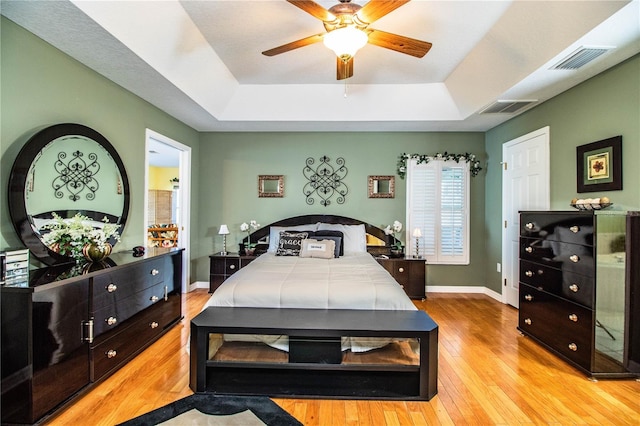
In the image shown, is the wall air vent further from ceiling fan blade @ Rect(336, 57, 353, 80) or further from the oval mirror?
the oval mirror

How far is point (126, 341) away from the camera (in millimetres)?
2520

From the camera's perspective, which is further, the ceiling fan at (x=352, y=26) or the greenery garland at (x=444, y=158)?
the greenery garland at (x=444, y=158)

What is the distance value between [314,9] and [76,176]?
236cm

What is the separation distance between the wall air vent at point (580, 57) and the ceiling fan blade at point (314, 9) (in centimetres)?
196

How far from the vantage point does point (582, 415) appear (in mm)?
1973

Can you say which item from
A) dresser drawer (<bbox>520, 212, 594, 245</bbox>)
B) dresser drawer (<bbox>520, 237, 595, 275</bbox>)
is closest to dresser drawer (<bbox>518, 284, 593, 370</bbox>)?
dresser drawer (<bbox>520, 237, 595, 275</bbox>)

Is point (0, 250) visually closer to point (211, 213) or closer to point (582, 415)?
point (211, 213)

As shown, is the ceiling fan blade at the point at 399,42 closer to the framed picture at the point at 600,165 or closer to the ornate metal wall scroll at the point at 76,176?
the framed picture at the point at 600,165

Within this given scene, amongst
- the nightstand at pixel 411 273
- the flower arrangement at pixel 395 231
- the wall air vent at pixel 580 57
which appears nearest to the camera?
the wall air vent at pixel 580 57

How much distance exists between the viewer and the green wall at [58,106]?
6.97 feet

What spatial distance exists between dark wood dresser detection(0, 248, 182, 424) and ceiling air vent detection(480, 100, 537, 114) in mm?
4025

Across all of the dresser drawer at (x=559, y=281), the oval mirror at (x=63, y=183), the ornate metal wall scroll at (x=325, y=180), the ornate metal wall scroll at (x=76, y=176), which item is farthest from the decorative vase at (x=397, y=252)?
the ornate metal wall scroll at (x=76, y=176)

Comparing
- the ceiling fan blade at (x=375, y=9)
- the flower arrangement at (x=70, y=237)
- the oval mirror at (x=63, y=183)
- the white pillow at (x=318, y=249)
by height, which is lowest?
the white pillow at (x=318, y=249)

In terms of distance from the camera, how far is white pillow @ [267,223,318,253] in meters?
4.38
